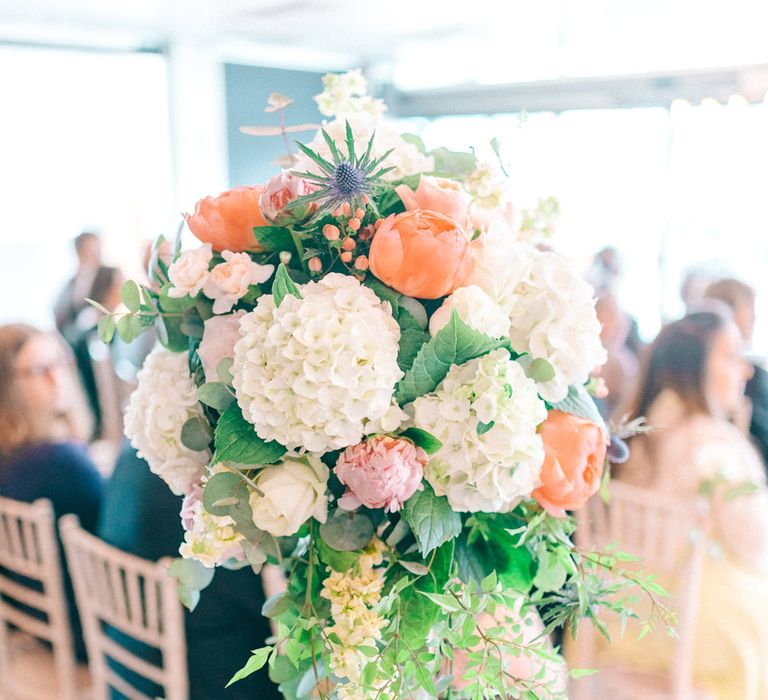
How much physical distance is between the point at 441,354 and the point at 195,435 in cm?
24

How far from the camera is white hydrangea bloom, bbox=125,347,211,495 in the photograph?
749 mm

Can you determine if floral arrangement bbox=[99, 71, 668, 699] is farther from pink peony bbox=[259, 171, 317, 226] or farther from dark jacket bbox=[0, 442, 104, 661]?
dark jacket bbox=[0, 442, 104, 661]

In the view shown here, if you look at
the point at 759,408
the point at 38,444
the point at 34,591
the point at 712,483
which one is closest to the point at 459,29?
the point at 759,408

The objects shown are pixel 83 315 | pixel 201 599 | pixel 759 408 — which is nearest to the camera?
pixel 201 599

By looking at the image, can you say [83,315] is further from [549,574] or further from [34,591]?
[549,574]

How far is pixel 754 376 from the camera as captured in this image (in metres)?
2.61

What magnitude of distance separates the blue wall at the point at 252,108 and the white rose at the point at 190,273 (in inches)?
198

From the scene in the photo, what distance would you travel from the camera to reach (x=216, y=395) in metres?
0.69

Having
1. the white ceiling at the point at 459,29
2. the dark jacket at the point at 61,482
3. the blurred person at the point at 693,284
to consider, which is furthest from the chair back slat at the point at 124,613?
the white ceiling at the point at 459,29

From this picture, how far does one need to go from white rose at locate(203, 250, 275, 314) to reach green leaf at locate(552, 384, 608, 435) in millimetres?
309

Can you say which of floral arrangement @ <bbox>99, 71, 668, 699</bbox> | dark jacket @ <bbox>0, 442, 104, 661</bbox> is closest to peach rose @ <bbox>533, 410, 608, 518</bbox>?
floral arrangement @ <bbox>99, 71, 668, 699</bbox>

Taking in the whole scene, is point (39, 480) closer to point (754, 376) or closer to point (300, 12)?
point (754, 376)

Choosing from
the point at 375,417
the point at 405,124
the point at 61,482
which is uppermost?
the point at 405,124

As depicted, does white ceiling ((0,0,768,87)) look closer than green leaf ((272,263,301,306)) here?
No
